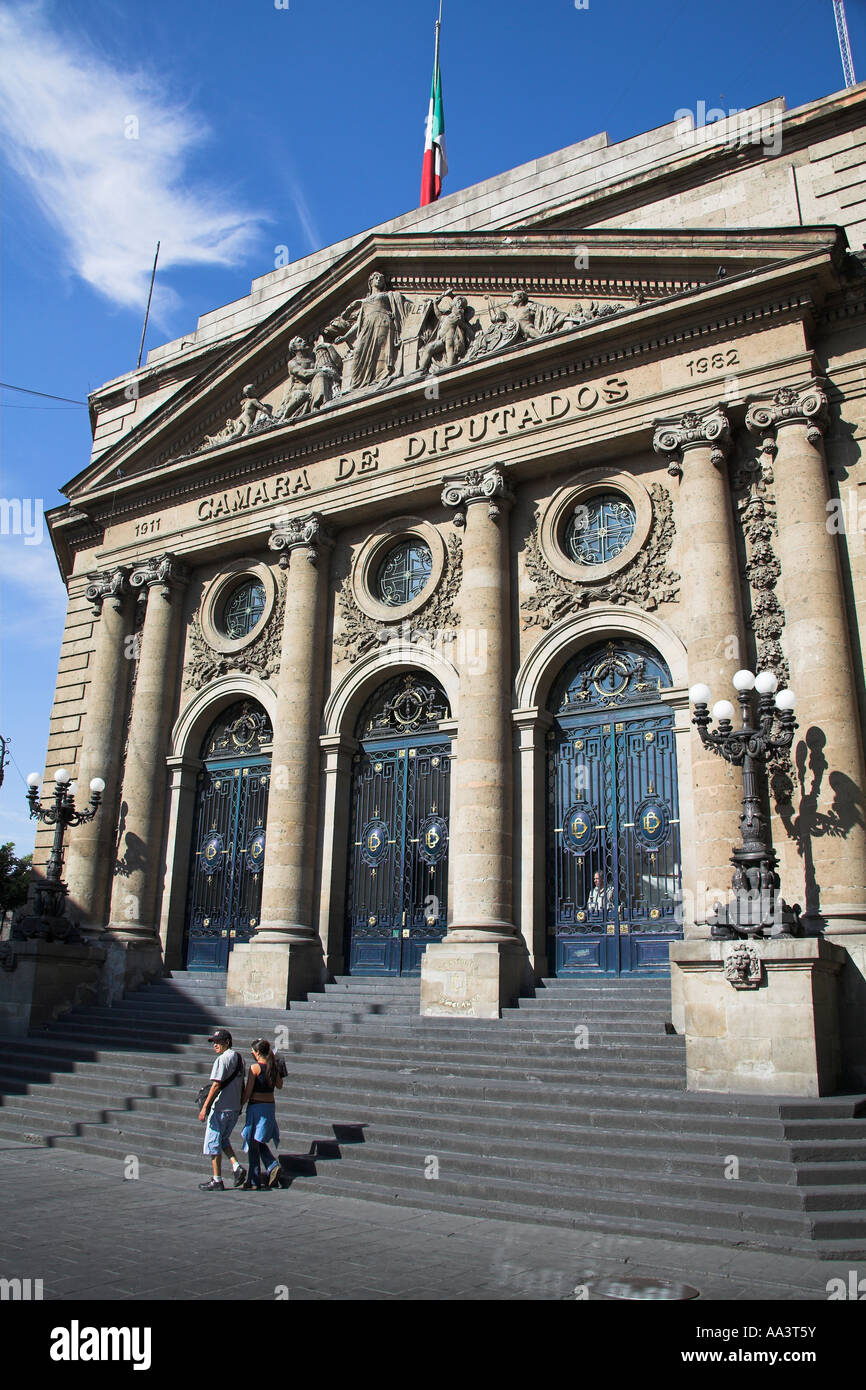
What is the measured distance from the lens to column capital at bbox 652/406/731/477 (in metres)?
15.4

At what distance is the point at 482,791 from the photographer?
52.8ft

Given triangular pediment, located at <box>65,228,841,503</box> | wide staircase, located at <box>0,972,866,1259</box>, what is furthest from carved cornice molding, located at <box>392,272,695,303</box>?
wide staircase, located at <box>0,972,866,1259</box>

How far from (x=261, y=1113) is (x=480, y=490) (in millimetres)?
10705

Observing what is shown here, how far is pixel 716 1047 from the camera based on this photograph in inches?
439

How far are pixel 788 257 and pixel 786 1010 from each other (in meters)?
10.6

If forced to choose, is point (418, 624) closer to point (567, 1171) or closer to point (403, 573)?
point (403, 573)

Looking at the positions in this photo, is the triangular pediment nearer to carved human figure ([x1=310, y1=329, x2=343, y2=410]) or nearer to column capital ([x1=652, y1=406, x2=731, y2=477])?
carved human figure ([x1=310, y1=329, x2=343, y2=410])

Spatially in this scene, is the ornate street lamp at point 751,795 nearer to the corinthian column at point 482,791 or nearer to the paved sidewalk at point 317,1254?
the corinthian column at point 482,791

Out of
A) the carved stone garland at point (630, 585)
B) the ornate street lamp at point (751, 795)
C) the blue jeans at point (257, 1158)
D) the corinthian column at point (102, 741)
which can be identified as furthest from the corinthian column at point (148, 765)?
the ornate street lamp at point (751, 795)

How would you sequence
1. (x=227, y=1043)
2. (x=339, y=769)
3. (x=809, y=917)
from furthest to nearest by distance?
(x=339, y=769), (x=809, y=917), (x=227, y=1043)

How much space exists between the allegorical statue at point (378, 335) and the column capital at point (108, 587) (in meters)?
6.72
